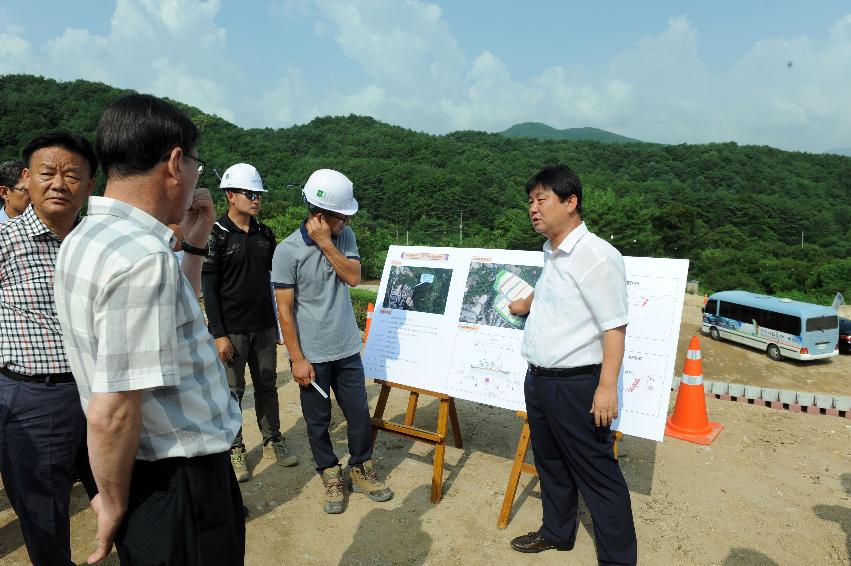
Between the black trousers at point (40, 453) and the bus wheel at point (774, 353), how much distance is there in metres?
18.5

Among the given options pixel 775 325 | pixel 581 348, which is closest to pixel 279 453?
pixel 581 348

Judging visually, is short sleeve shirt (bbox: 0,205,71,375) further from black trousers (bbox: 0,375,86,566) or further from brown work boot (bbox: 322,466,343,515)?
brown work boot (bbox: 322,466,343,515)

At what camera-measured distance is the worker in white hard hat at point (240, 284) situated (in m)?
3.60

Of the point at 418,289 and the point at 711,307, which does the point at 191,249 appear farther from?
the point at 711,307

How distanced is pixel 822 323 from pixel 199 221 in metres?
18.2

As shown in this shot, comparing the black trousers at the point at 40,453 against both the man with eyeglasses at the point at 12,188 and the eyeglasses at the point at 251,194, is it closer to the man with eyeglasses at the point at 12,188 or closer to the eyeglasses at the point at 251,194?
the man with eyeglasses at the point at 12,188

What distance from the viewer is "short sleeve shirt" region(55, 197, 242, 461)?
1.17m

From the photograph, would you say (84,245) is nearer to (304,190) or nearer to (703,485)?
(304,190)

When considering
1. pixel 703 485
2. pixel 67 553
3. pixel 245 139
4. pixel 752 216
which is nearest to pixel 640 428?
pixel 703 485

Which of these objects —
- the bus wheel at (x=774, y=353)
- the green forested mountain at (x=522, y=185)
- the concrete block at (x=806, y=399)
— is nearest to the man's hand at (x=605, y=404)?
the concrete block at (x=806, y=399)

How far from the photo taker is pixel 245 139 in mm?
67250

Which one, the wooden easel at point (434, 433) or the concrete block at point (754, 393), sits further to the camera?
the concrete block at point (754, 393)

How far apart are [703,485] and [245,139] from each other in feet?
234

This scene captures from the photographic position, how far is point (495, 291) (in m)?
3.63
